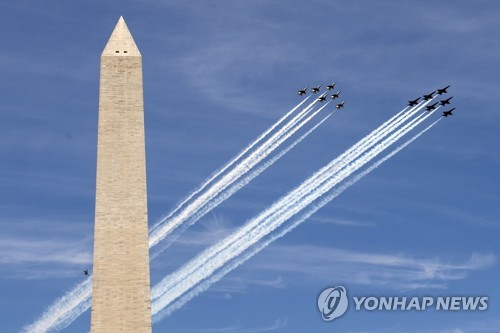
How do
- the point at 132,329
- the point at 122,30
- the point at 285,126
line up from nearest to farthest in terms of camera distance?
the point at 132,329 → the point at 122,30 → the point at 285,126

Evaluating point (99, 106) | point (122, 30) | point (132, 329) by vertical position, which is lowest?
point (132, 329)

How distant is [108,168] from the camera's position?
5059cm

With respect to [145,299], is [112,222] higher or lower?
higher

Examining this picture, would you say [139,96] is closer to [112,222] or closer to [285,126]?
[112,222]

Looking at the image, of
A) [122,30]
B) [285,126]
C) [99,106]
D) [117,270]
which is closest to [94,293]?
[117,270]

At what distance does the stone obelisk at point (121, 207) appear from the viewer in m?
48.2

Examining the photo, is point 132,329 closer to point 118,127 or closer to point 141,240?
point 141,240

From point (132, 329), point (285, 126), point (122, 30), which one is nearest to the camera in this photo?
point (132, 329)

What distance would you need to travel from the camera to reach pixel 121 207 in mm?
49719

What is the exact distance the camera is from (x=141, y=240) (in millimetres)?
49125

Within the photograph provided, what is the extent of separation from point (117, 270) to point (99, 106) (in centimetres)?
904

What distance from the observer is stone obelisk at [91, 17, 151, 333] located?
48188mm

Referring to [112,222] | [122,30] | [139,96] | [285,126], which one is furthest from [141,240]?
[285,126]

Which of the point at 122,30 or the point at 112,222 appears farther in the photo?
the point at 122,30
